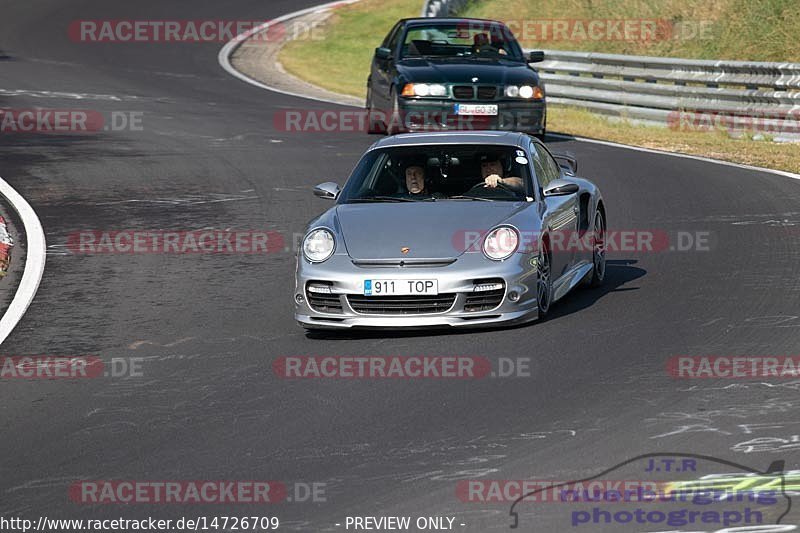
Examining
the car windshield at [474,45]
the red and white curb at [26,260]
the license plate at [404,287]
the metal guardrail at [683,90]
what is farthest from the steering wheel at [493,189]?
the metal guardrail at [683,90]

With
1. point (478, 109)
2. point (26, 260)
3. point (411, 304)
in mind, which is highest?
point (411, 304)

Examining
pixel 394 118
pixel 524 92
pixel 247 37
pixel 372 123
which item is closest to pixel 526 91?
pixel 524 92

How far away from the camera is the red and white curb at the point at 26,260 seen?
11109 mm

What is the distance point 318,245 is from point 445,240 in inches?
34.2

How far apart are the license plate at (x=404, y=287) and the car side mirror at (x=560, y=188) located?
1475 millimetres

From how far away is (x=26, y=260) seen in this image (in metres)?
13.3

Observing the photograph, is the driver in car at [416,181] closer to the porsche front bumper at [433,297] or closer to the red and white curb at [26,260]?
the porsche front bumper at [433,297]

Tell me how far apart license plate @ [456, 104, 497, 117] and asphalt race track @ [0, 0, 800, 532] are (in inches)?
97.4

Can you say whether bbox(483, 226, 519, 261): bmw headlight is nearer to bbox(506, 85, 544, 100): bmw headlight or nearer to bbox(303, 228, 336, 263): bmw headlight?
bbox(303, 228, 336, 263): bmw headlight

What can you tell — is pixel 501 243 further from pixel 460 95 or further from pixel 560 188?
pixel 460 95

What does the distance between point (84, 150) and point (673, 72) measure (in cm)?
970

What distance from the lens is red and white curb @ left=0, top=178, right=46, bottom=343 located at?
11109mm

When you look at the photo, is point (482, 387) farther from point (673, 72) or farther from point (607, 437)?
point (673, 72)

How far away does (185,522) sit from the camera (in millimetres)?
6223
